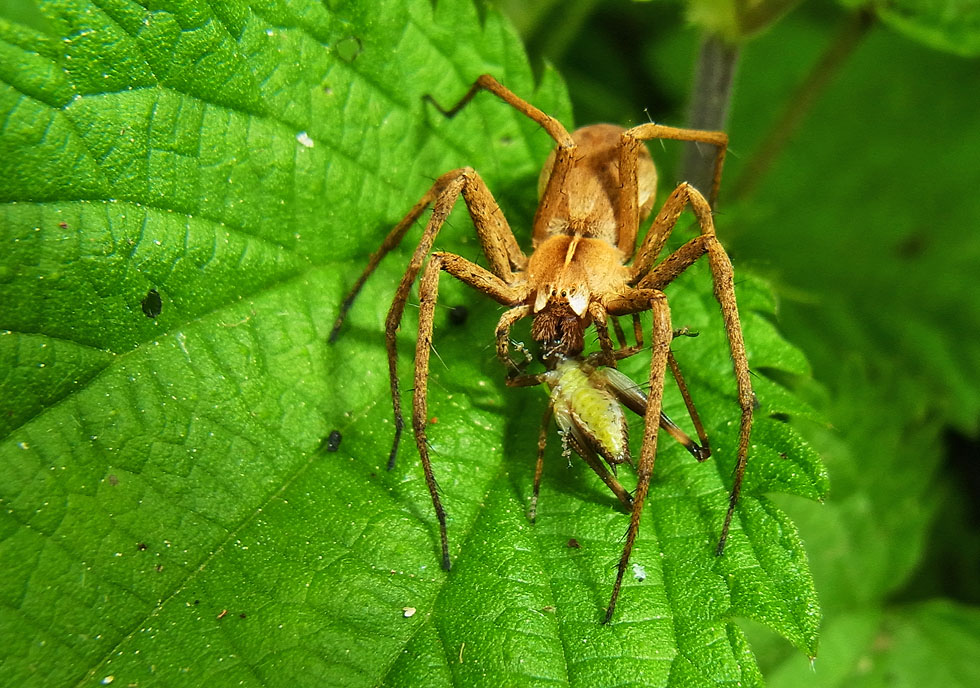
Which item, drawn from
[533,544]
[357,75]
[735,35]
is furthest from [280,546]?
[735,35]

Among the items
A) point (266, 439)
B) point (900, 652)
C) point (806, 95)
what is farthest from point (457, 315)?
point (900, 652)

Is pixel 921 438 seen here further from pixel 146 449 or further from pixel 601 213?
pixel 146 449

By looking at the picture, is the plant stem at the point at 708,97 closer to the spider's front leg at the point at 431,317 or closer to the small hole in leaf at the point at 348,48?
the spider's front leg at the point at 431,317

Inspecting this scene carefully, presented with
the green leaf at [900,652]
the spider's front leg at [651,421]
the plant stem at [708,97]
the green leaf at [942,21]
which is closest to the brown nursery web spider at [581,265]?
the spider's front leg at [651,421]

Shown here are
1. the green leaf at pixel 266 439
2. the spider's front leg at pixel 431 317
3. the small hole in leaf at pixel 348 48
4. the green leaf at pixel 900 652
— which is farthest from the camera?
the green leaf at pixel 900 652

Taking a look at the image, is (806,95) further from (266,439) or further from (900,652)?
(266,439)

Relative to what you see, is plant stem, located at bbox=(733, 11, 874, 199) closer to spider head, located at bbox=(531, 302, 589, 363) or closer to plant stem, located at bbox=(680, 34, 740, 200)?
plant stem, located at bbox=(680, 34, 740, 200)
